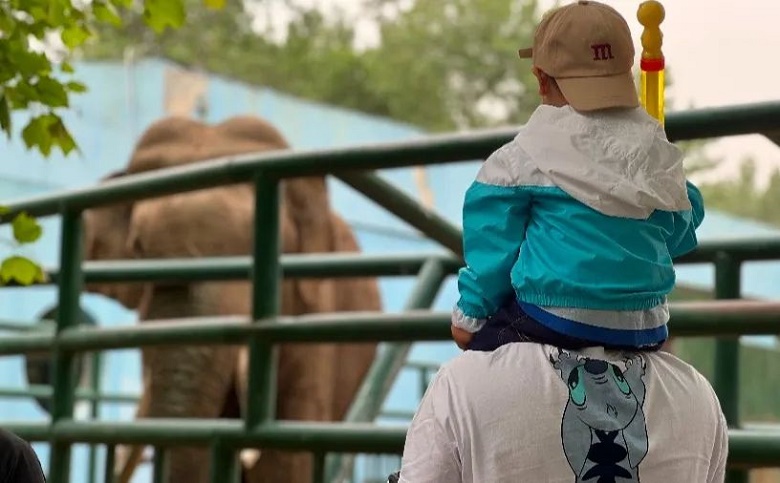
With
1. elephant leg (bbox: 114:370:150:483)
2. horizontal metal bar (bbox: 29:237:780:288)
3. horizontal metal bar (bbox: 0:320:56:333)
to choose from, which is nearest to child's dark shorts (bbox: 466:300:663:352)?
horizontal metal bar (bbox: 29:237:780:288)

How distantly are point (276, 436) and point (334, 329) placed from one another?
268mm

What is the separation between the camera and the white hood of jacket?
2.03 meters

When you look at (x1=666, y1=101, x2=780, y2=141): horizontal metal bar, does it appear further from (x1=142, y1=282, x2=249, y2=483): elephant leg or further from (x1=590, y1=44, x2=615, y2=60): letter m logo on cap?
(x1=142, y1=282, x2=249, y2=483): elephant leg

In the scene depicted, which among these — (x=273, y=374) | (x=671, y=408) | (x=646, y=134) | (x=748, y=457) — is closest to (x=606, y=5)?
(x=646, y=134)

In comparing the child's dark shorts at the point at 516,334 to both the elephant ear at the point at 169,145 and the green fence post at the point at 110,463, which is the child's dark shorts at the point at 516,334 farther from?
the elephant ear at the point at 169,145

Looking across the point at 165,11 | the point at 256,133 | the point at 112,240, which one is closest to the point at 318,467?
the point at 165,11

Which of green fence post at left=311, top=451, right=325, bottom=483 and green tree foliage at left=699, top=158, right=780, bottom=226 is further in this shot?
green tree foliage at left=699, top=158, right=780, bottom=226

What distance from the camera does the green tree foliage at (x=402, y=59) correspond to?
31.9 metres

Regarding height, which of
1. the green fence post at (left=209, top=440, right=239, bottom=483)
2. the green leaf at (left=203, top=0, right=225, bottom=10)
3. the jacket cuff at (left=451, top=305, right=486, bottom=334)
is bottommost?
the green fence post at (left=209, top=440, right=239, bottom=483)

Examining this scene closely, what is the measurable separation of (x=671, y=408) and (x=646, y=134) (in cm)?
37

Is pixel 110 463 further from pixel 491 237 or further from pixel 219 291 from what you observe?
pixel 219 291

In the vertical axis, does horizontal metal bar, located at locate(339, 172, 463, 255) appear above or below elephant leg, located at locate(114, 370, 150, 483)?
above

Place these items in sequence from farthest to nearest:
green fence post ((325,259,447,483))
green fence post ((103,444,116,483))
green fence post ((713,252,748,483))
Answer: green fence post ((325,259,447,483))
green fence post ((103,444,116,483))
green fence post ((713,252,748,483))

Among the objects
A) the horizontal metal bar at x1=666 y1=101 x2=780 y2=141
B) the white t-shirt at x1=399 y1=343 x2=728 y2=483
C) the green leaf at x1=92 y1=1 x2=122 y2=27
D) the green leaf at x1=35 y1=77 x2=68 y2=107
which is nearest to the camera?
the white t-shirt at x1=399 y1=343 x2=728 y2=483
